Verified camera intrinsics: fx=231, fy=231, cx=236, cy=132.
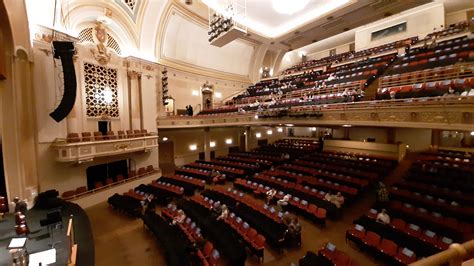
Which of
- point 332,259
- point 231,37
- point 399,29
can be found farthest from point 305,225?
point 399,29

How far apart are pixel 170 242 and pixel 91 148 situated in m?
6.13

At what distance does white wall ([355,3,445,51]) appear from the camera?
1592cm

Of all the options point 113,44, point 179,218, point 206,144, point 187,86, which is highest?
point 113,44

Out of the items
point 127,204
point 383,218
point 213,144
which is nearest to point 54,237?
point 127,204

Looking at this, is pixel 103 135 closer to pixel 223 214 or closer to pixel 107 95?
pixel 107 95

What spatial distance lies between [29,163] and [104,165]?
3.28 m

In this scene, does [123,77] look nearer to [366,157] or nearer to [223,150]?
[223,150]

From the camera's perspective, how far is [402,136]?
557 inches

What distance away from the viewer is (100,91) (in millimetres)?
11438

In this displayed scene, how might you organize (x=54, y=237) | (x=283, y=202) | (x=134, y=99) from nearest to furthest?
(x=54, y=237) → (x=283, y=202) → (x=134, y=99)

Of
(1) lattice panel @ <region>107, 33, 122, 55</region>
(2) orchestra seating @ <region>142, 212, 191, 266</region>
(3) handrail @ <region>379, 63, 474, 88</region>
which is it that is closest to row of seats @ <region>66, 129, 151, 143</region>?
(1) lattice panel @ <region>107, 33, 122, 55</region>

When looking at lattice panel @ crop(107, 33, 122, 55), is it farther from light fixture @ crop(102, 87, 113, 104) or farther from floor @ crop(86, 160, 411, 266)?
floor @ crop(86, 160, 411, 266)

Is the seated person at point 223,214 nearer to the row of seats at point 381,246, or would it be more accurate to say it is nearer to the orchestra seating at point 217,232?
the orchestra seating at point 217,232

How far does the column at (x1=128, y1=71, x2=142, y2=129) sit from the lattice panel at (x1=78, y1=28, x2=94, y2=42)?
227 cm
